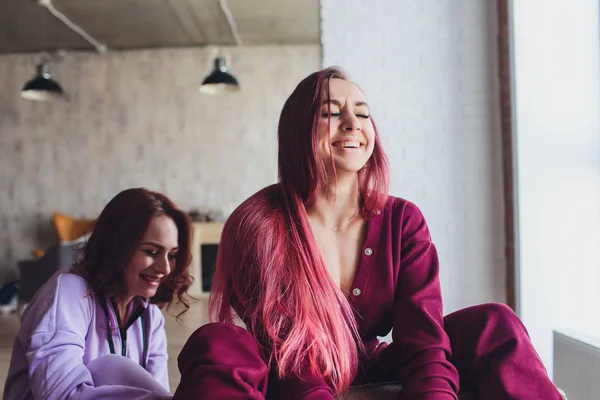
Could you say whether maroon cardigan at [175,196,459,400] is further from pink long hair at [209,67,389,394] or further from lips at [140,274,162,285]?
lips at [140,274,162,285]

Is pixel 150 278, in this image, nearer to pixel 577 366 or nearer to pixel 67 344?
pixel 67 344

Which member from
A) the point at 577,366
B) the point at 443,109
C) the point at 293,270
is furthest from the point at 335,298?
the point at 443,109

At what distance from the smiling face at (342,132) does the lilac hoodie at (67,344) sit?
27.1 inches

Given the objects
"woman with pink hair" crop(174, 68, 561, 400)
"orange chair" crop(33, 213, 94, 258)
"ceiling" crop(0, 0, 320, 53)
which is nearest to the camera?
"woman with pink hair" crop(174, 68, 561, 400)

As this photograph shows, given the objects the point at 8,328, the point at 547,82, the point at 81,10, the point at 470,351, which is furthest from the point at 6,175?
the point at 470,351

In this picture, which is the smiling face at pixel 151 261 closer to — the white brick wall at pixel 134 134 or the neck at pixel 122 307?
the neck at pixel 122 307

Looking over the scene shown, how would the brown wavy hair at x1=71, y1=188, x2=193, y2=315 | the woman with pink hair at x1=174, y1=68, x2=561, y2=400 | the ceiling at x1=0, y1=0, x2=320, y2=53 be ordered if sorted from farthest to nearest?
the ceiling at x1=0, y1=0, x2=320, y2=53, the brown wavy hair at x1=71, y1=188, x2=193, y2=315, the woman with pink hair at x1=174, y1=68, x2=561, y2=400

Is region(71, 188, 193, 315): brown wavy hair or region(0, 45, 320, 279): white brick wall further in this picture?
region(0, 45, 320, 279): white brick wall

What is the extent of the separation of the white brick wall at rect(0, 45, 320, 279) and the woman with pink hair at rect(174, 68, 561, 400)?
5408 millimetres

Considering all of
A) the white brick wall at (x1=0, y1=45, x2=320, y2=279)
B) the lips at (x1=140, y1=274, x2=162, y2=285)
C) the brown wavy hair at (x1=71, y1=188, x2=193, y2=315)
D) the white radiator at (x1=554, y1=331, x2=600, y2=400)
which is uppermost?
the white brick wall at (x1=0, y1=45, x2=320, y2=279)

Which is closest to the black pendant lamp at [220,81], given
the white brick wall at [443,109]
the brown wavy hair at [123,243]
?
the white brick wall at [443,109]

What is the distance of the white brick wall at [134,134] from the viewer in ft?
22.5

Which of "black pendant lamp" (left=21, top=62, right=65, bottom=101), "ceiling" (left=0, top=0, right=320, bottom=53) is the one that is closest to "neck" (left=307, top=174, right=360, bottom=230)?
"ceiling" (left=0, top=0, right=320, bottom=53)

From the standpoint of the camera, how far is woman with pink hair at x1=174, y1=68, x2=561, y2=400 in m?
1.08
